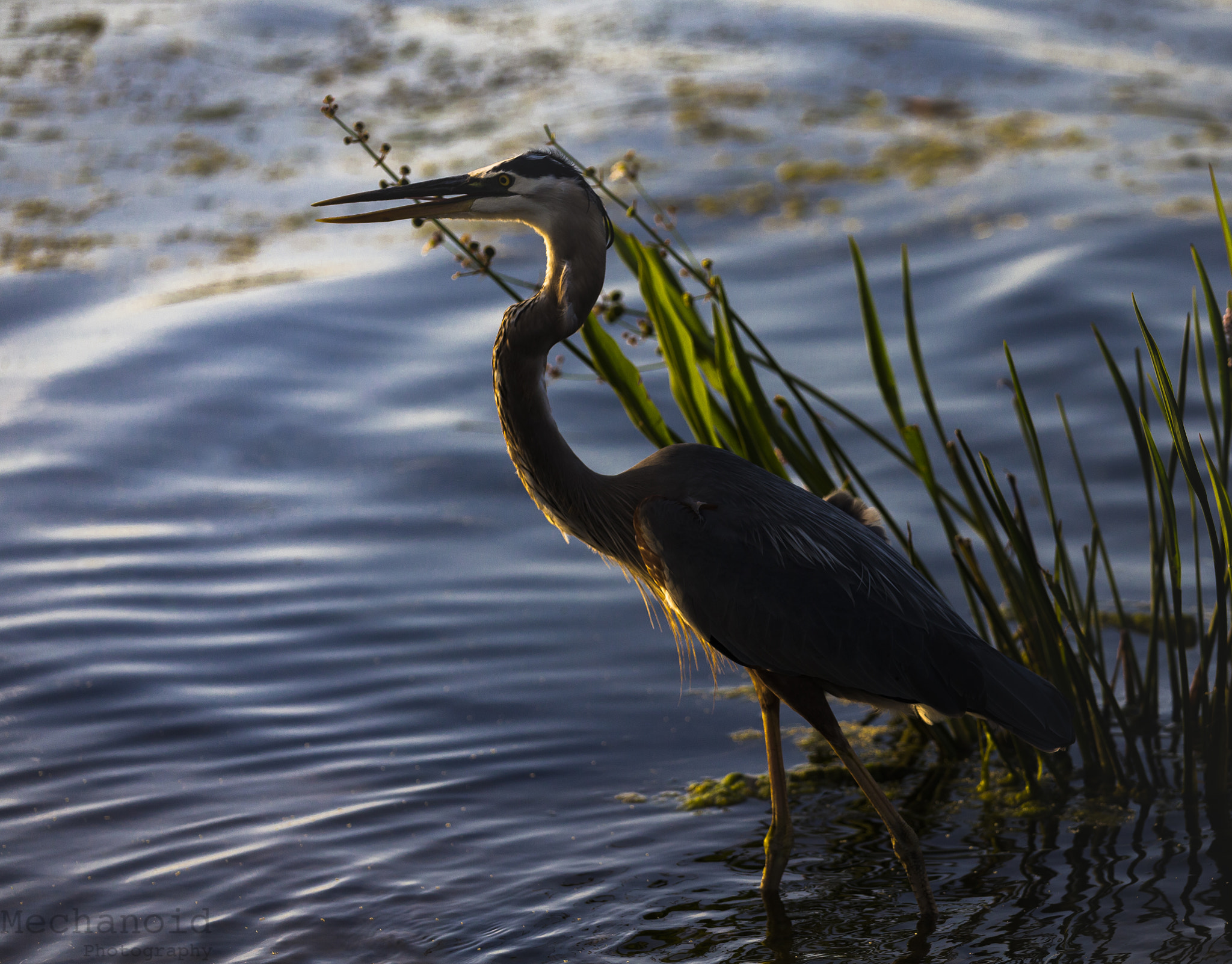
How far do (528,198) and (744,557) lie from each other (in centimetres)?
113

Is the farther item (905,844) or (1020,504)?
(1020,504)

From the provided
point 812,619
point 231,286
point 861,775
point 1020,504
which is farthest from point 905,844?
point 231,286

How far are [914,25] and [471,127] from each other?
5023mm

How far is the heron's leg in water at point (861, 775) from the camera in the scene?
3.61 m

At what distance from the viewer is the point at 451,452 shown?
737cm

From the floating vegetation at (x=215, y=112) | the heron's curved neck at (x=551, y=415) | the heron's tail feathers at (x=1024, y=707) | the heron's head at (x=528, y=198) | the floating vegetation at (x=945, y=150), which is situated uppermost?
the floating vegetation at (x=215, y=112)

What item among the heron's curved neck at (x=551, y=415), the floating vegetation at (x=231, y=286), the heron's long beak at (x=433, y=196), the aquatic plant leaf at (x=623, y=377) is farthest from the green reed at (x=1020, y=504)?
the floating vegetation at (x=231, y=286)

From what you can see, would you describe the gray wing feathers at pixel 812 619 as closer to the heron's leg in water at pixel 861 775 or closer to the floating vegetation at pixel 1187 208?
the heron's leg in water at pixel 861 775

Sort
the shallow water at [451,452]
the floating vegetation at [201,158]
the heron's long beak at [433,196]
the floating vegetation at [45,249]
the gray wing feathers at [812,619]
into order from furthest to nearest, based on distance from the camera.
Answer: the floating vegetation at [201,158] → the floating vegetation at [45,249] → the shallow water at [451,452] → the gray wing feathers at [812,619] → the heron's long beak at [433,196]

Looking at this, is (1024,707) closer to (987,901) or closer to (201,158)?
(987,901)

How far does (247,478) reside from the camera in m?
7.07

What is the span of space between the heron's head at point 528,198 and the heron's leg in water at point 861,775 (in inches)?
52.5

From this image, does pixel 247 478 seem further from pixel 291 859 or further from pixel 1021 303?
pixel 1021 303

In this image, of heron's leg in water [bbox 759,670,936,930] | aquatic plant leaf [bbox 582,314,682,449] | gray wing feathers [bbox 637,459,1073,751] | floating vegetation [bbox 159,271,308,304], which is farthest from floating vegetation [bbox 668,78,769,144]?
heron's leg in water [bbox 759,670,936,930]
